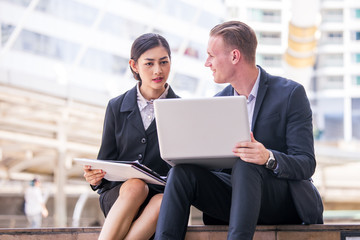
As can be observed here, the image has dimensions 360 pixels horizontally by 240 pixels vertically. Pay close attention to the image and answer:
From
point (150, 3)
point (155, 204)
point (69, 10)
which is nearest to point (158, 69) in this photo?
point (155, 204)

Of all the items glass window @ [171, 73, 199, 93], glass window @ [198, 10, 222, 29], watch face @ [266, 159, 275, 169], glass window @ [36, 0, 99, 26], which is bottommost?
watch face @ [266, 159, 275, 169]

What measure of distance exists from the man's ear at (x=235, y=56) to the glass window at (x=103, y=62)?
55.3 ft

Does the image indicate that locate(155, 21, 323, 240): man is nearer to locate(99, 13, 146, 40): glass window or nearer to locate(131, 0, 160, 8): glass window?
locate(99, 13, 146, 40): glass window

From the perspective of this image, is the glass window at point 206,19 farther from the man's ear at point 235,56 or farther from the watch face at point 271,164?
the watch face at point 271,164

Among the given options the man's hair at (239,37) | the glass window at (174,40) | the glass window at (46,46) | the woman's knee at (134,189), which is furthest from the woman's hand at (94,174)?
the glass window at (174,40)

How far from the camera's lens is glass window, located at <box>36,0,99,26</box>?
18.7m

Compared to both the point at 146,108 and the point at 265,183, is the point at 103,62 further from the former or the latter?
the point at 265,183

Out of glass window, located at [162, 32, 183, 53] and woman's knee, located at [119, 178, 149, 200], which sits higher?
glass window, located at [162, 32, 183, 53]

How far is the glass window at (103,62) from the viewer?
773 inches

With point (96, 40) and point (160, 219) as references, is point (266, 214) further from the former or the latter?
point (96, 40)

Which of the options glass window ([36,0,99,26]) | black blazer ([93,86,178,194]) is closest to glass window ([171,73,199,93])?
glass window ([36,0,99,26])

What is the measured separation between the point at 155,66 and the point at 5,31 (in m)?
14.3

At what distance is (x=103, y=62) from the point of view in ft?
68.4

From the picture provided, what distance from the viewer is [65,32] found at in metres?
19.4
